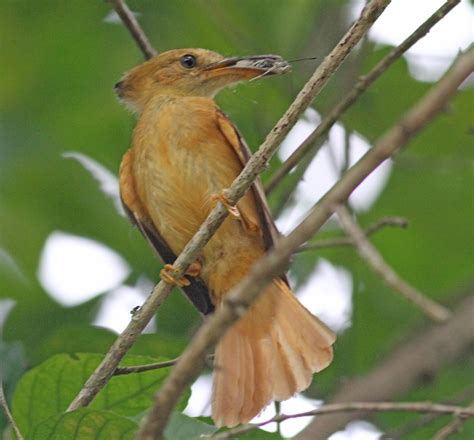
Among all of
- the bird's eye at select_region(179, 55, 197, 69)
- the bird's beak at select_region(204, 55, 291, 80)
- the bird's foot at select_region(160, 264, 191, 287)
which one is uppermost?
the bird's eye at select_region(179, 55, 197, 69)

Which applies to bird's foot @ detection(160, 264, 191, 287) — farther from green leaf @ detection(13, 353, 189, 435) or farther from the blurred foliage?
the blurred foliage

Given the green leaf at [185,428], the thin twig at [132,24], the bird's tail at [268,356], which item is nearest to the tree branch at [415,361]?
the bird's tail at [268,356]

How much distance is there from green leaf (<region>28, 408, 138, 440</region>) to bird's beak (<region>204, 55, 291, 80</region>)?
1854mm

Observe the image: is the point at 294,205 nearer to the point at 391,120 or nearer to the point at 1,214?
the point at 391,120

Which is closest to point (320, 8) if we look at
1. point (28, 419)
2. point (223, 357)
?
point (223, 357)

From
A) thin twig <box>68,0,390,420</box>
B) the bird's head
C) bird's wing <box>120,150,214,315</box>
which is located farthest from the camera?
the bird's head

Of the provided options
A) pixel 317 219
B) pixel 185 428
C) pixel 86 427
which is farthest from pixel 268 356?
pixel 317 219

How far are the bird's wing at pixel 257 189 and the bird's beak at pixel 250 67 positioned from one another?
0.81 ft

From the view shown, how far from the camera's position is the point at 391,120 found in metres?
5.60

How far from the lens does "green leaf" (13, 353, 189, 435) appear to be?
150 inches

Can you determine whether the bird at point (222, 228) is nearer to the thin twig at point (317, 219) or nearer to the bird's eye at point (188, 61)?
the bird's eye at point (188, 61)

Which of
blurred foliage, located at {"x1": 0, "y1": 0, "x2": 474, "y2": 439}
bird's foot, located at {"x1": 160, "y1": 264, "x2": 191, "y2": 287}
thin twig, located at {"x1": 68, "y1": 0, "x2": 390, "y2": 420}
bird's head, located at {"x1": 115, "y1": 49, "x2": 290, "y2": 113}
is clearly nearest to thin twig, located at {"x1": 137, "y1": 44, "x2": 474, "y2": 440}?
thin twig, located at {"x1": 68, "y1": 0, "x2": 390, "y2": 420}

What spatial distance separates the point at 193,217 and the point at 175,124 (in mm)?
448

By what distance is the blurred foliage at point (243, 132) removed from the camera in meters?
5.40
